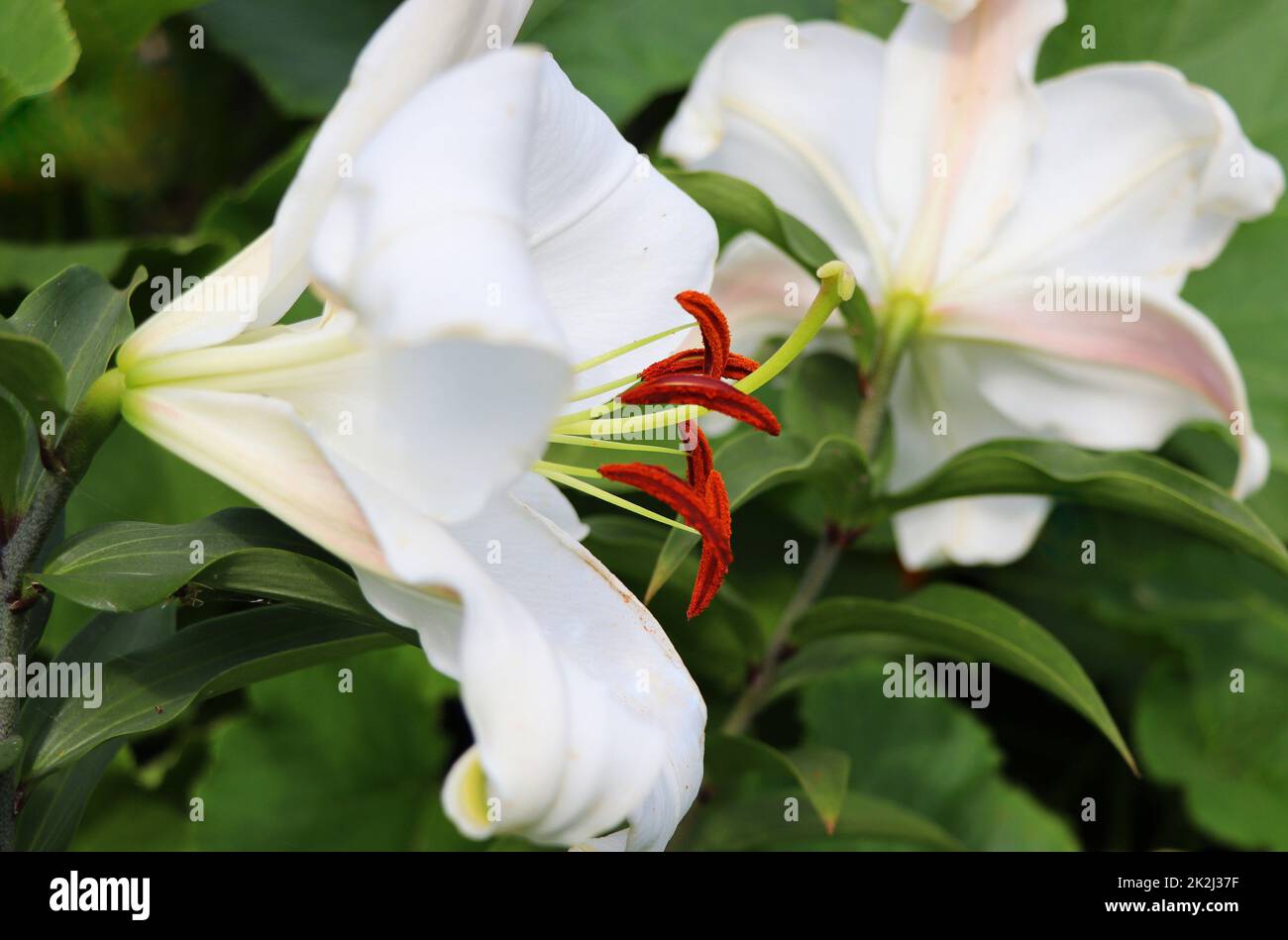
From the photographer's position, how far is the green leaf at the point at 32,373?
1.41 ft

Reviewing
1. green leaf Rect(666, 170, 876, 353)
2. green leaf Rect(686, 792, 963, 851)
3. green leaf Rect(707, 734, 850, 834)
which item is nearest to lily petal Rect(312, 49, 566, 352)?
green leaf Rect(666, 170, 876, 353)

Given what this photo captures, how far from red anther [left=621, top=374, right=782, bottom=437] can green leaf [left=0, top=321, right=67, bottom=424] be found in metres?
0.21

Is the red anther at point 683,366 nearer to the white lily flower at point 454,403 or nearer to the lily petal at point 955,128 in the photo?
the white lily flower at point 454,403

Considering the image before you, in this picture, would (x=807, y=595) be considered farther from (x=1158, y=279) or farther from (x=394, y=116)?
(x=394, y=116)

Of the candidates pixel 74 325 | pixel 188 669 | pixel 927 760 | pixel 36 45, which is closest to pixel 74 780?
pixel 188 669

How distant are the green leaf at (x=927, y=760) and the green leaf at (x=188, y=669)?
72cm

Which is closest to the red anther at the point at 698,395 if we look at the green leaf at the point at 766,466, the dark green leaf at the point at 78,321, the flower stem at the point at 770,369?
the flower stem at the point at 770,369

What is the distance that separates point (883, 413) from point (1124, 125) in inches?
10.0

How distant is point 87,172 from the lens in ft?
3.88

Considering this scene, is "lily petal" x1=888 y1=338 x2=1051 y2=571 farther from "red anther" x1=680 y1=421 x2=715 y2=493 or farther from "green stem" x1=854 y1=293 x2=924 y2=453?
"red anther" x1=680 y1=421 x2=715 y2=493

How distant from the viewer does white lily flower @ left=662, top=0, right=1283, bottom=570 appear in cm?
83

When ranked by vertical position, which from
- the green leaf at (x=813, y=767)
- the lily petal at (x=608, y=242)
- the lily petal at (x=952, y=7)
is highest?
the lily petal at (x=952, y=7)
